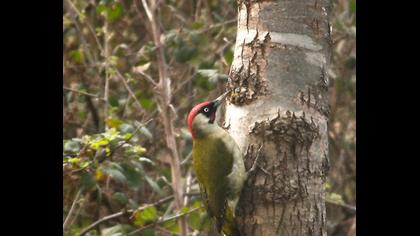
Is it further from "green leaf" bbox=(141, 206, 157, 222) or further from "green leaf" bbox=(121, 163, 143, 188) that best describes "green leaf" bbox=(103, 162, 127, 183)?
"green leaf" bbox=(141, 206, 157, 222)

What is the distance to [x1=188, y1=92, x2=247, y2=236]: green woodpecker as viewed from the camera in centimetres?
334

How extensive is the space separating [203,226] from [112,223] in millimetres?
1047

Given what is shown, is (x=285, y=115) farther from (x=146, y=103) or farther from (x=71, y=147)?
(x=146, y=103)

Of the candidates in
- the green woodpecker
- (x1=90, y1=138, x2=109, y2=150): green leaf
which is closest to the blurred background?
(x1=90, y1=138, x2=109, y2=150): green leaf

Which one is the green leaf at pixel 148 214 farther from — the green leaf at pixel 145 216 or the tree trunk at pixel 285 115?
the tree trunk at pixel 285 115

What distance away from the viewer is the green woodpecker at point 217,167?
3344mm

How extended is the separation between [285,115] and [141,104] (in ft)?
8.77

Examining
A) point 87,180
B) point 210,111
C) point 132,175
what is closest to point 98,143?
point 87,180

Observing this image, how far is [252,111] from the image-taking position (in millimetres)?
3223

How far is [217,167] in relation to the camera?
12.3 feet

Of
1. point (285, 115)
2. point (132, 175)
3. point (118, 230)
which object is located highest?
point (285, 115)

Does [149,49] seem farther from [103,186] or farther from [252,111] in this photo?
[252,111]

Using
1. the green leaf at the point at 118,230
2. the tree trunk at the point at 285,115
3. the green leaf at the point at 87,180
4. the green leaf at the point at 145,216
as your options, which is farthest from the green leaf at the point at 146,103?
the tree trunk at the point at 285,115
